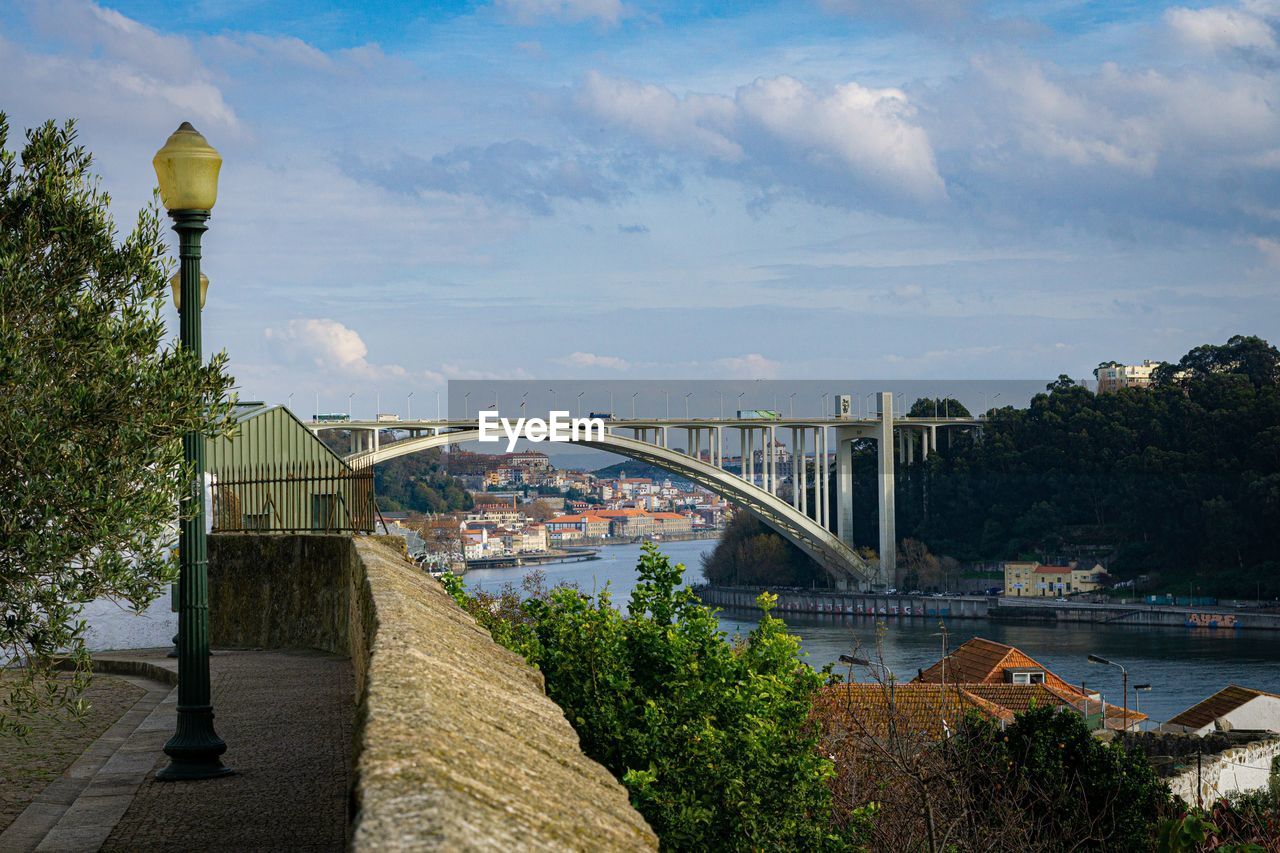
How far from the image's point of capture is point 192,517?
5.43m

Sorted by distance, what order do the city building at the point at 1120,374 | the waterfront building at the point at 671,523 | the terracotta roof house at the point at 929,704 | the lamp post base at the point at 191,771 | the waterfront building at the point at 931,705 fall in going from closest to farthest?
the lamp post base at the point at 191,771 → the waterfront building at the point at 931,705 → the terracotta roof house at the point at 929,704 → the city building at the point at 1120,374 → the waterfront building at the point at 671,523

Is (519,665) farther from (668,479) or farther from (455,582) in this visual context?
(668,479)

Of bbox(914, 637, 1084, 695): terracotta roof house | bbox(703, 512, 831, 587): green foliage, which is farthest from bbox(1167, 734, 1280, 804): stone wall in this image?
bbox(703, 512, 831, 587): green foliage

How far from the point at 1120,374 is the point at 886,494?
125ft

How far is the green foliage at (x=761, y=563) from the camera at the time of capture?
7106 centimetres

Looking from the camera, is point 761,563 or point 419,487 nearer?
point 761,563

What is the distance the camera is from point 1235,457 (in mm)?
59906

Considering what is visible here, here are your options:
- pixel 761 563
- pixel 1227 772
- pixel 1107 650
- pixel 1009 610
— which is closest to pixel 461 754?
pixel 1227 772

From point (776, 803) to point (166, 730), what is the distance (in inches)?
119

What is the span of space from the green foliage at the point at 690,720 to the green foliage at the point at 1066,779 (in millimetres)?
7930

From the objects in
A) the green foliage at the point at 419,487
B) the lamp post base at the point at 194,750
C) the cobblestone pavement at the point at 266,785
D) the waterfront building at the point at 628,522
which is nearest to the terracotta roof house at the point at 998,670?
the cobblestone pavement at the point at 266,785

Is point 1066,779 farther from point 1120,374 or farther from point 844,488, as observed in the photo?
point 1120,374

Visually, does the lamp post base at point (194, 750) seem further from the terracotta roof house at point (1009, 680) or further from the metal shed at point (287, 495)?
the terracotta roof house at point (1009, 680)

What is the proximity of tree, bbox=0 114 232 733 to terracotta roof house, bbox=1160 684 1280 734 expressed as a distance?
25500 mm
